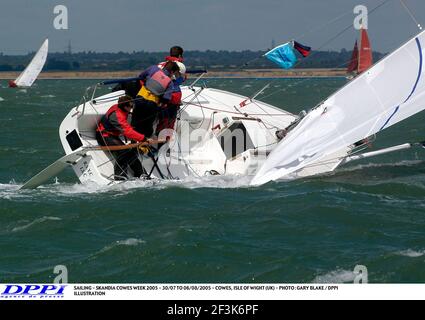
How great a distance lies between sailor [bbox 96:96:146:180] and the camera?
441 inches

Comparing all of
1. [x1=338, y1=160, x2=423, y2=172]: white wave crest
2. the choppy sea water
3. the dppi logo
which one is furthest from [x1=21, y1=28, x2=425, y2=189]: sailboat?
the dppi logo

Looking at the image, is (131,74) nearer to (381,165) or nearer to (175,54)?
(381,165)

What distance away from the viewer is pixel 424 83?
36.1 feet

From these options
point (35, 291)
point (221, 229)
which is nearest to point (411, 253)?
point (221, 229)

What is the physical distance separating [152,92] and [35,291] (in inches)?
228

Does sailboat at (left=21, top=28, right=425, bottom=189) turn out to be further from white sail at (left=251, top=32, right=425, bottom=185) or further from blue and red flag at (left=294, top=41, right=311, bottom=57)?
blue and red flag at (left=294, top=41, right=311, bottom=57)

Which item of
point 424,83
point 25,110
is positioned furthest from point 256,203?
point 25,110

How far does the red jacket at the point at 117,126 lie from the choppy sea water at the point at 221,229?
2.13 ft

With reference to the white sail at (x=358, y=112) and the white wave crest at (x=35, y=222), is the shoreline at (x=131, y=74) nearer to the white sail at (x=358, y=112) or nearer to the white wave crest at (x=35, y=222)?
the white sail at (x=358, y=112)

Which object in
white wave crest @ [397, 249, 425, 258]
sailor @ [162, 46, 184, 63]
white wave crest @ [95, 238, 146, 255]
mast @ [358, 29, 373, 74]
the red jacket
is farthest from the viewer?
mast @ [358, 29, 373, 74]

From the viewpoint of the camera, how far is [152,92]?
37.2 feet

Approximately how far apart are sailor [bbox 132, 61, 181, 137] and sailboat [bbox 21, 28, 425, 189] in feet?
1.51

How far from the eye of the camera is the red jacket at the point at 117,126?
11164mm
